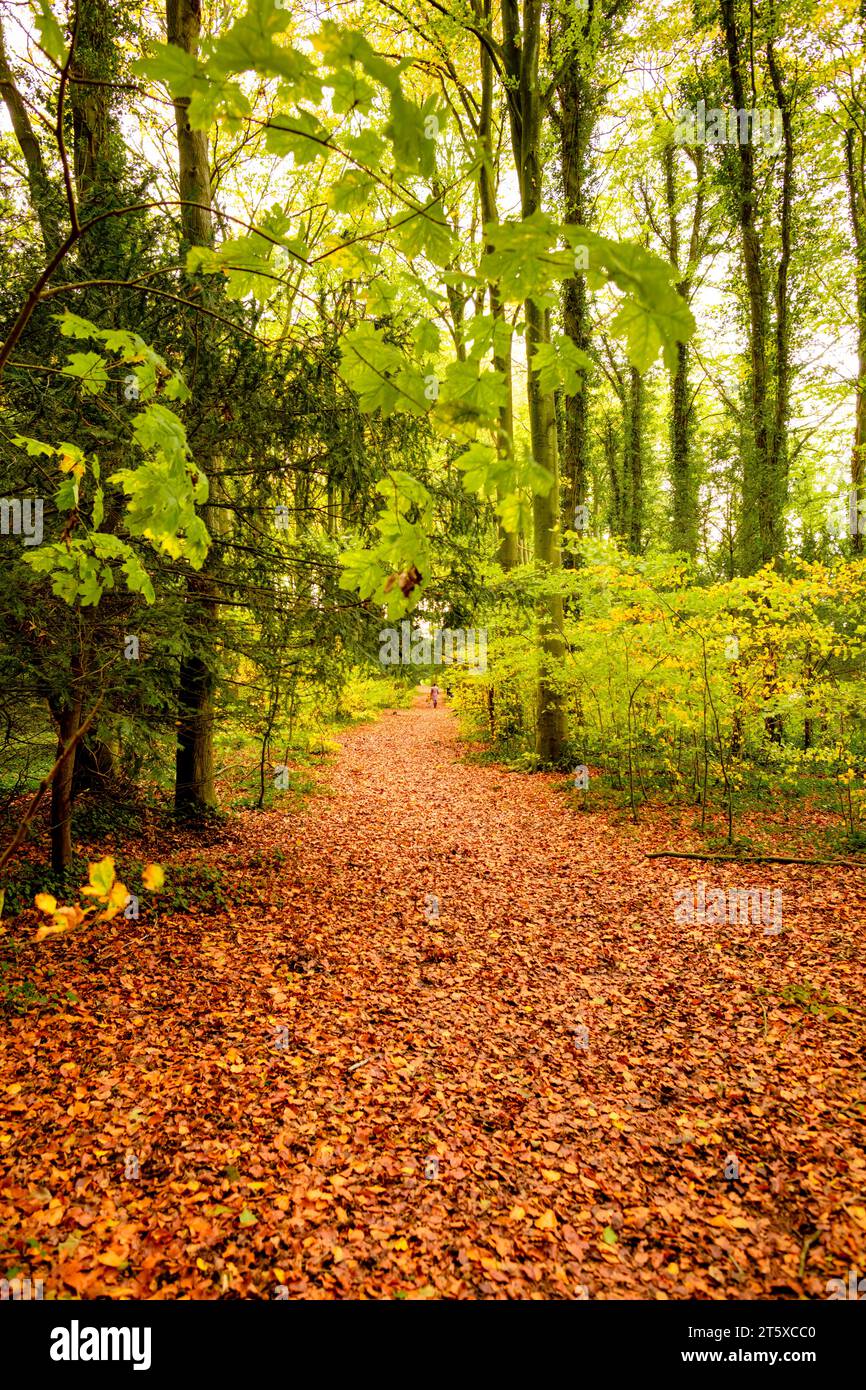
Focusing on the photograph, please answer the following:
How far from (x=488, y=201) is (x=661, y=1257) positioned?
14.9 meters

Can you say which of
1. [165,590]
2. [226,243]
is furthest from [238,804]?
[226,243]

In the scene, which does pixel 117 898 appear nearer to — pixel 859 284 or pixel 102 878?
pixel 102 878

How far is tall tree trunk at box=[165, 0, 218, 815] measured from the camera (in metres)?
5.42

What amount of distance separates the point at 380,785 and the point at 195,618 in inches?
237

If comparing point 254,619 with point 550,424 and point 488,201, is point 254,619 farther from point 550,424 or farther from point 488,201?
point 488,201

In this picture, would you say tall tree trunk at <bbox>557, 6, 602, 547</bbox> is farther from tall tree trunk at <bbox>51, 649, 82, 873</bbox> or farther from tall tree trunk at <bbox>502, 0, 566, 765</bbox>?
tall tree trunk at <bbox>51, 649, 82, 873</bbox>

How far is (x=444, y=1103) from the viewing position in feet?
11.0

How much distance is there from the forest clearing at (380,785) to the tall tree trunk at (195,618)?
5 cm

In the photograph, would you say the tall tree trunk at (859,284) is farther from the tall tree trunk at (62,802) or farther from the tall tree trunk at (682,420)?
the tall tree trunk at (62,802)

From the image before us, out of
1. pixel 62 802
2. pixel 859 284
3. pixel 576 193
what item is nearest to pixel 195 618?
pixel 62 802

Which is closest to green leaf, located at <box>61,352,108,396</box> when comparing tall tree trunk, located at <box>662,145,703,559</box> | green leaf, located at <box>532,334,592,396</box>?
green leaf, located at <box>532,334,592,396</box>

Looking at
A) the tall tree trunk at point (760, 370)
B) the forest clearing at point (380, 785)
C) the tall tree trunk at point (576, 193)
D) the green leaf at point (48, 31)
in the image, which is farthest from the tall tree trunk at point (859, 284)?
the green leaf at point (48, 31)

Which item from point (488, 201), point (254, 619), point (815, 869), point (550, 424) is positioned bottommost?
point (815, 869)

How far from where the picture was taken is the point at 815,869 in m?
6.12
